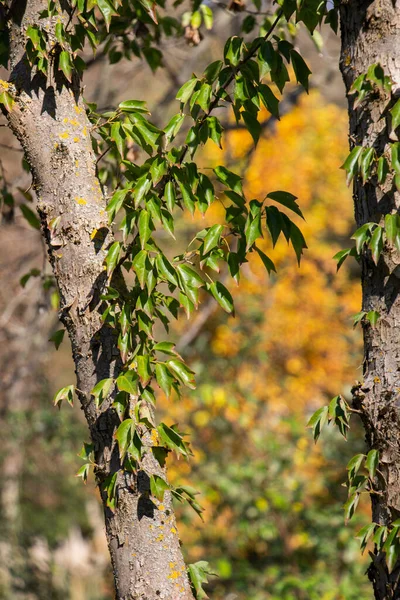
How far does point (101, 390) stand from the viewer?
174cm

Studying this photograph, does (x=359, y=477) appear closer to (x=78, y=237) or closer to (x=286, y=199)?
(x=286, y=199)

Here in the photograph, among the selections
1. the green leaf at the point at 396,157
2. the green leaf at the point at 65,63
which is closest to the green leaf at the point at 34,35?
the green leaf at the point at 65,63

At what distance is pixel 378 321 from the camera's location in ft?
5.64

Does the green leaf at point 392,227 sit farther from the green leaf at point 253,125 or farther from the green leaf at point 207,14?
the green leaf at point 207,14

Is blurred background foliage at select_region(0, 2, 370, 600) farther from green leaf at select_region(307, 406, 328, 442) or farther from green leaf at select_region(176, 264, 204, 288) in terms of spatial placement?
green leaf at select_region(176, 264, 204, 288)

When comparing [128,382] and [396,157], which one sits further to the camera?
[128,382]

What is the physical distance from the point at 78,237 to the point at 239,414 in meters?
4.38

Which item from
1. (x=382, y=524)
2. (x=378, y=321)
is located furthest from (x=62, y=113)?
(x=382, y=524)

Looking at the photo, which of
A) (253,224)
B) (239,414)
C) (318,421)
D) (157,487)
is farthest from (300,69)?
(239,414)

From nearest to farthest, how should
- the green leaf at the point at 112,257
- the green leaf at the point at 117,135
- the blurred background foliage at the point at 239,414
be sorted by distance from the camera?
the green leaf at the point at 112,257 < the green leaf at the point at 117,135 < the blurred background foliage at the point at 239,414

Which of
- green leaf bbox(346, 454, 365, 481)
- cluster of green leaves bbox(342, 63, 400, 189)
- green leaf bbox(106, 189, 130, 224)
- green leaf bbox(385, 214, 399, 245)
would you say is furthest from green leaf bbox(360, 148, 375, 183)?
green leaf bbox(346, 454, 365, 481)

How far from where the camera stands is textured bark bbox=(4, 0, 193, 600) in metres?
1.80

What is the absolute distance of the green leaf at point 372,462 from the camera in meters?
1.69

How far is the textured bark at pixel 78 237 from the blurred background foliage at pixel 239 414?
65 centimetres
